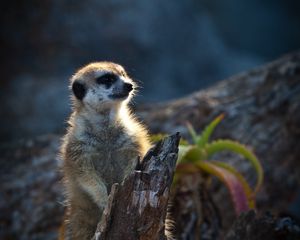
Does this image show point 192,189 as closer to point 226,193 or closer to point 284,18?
point 226,193

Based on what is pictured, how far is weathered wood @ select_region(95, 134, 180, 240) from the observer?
2.85m

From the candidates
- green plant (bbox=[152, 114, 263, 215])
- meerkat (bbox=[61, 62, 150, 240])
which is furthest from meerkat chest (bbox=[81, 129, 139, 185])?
green plant (bbox=[152, 114, 263, 215])

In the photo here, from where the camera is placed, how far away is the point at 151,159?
2.89m

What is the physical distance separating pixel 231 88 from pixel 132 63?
2027 mm

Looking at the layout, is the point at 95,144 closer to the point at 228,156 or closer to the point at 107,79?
the point at 107,79

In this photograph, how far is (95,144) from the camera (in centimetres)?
360

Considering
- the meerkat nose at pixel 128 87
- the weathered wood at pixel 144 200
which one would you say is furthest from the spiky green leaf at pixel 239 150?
the weathered wood at pixel 144 200

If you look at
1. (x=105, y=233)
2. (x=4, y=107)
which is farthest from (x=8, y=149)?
(x=105, y=233)

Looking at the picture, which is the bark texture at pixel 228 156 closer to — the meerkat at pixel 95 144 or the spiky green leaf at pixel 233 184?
the spiky green leaf at pixel 233 184

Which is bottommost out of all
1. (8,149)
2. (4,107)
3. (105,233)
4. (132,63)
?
(105,233)

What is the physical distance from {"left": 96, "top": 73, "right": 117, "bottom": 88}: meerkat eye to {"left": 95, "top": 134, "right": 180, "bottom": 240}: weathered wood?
78cm

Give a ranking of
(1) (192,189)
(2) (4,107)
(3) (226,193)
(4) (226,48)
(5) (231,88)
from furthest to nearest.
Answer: (4) (226,48)
(2) (4,107)
(5) (231,88)
(3) (226,193)
(1) (192,189)

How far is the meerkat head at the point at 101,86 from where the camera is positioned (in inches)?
141

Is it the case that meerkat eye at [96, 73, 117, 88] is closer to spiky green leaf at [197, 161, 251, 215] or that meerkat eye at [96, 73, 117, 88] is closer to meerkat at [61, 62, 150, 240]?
meerkat at [61, 62, 150, 240]
